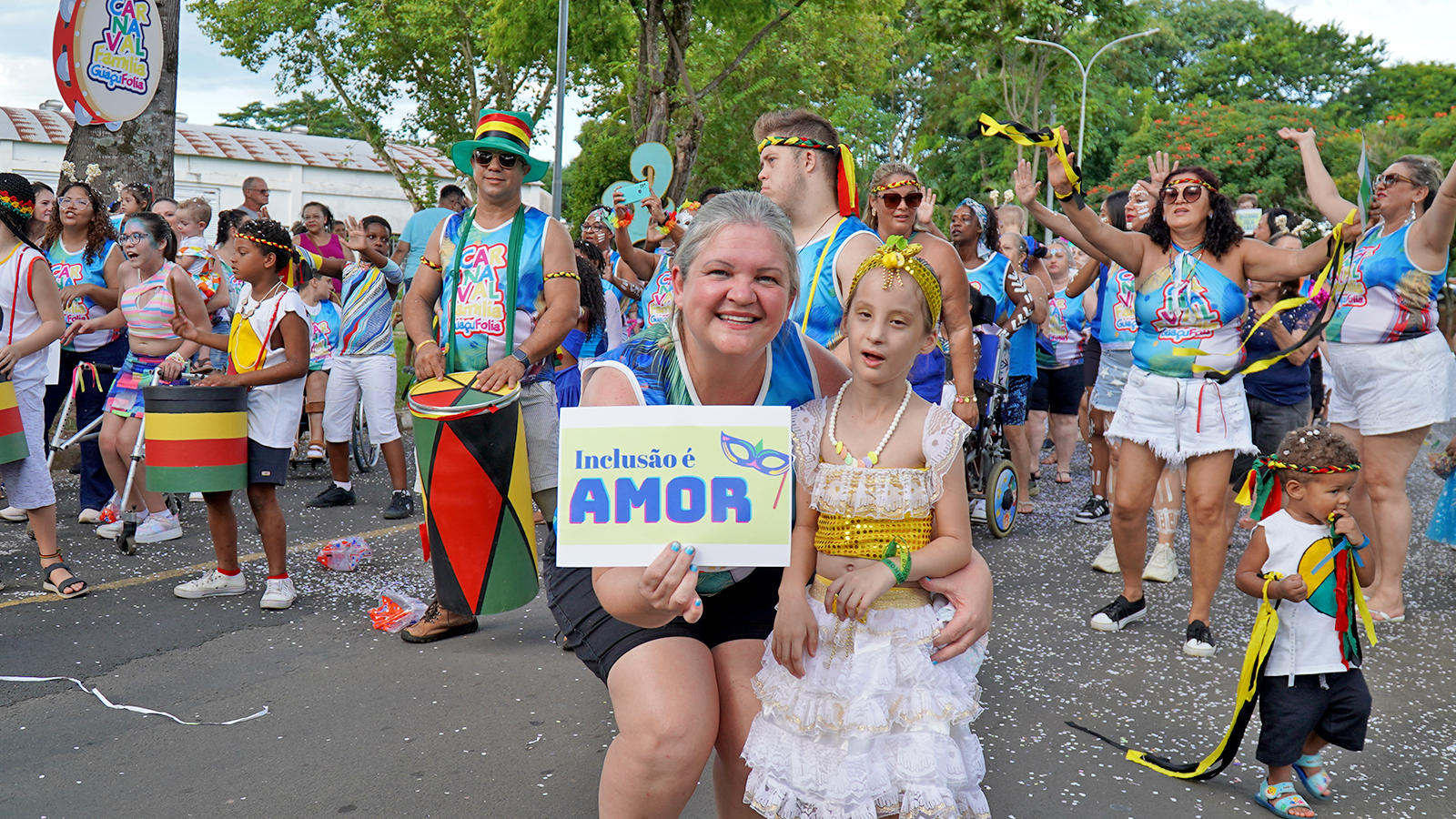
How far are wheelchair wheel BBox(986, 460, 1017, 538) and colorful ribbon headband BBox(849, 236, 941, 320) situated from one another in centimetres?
439

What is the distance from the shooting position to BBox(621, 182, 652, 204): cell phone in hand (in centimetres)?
841

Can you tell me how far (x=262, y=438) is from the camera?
521cm

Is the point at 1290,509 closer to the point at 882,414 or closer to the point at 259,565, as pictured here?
the point at 882,414

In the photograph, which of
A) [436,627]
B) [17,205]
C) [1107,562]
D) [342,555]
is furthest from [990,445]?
[17,205]

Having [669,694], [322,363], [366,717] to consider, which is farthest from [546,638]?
[322,363]

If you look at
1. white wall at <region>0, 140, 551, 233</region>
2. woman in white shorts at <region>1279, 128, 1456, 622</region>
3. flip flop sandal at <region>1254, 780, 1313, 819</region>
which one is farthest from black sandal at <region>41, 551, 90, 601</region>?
white wall at <region>0, 140, 551, 233</region>

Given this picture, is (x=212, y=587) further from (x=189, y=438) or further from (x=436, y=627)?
(x=436, y=627)

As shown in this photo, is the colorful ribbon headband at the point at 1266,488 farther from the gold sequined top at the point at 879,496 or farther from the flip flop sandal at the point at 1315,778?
the gold sequined top at the point at 879,496

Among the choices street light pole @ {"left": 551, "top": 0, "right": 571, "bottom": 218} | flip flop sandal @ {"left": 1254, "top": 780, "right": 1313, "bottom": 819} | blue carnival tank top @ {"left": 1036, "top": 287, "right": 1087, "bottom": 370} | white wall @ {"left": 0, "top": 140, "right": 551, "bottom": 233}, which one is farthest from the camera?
white wall @ {"left": 0, "top": 140, "right": 551, "bottom": 233}

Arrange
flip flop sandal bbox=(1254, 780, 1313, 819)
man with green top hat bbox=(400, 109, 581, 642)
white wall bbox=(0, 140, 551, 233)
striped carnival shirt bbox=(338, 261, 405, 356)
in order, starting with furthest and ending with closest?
1. white wall bbox=(0, 140, 551, 233)
2. striped carnival shirt bbox=(338, 261, 405, 356)
3. man with green top hat bbox=(400, 109, 581, 642)
4. flip flop sandal bbox=(1254, 780, 1313, 819)

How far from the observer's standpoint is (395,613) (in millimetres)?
4957

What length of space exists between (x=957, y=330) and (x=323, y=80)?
2295 centimetres

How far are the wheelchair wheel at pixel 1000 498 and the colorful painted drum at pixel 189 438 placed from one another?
446 centimetres

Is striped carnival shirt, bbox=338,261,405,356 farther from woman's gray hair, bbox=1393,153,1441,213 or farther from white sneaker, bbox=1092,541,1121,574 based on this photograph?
woman's gray hair, bbox=1393,153,1441,213
